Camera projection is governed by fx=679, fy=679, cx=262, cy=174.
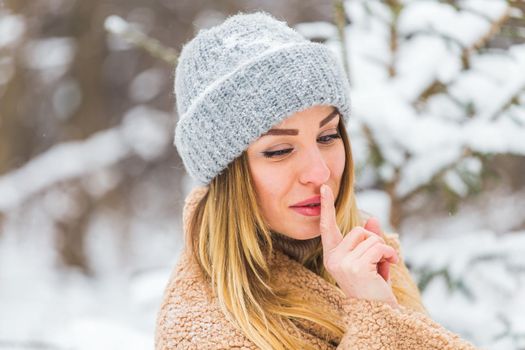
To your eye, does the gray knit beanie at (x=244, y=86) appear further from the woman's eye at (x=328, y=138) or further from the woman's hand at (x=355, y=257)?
the woman's hand at (x=355, y=257)

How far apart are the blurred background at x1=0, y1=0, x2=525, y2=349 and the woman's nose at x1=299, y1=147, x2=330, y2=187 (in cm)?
89

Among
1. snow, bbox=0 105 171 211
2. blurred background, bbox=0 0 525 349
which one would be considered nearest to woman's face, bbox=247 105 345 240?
blurred background, bbox=0 0 525 349

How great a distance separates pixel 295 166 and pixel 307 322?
0.39 m

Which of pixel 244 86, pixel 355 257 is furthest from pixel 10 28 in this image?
pixel 355 257

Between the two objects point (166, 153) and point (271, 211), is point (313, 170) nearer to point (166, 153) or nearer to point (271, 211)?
point (271, 211)

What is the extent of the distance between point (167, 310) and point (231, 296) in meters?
0.19

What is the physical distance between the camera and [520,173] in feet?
18.3

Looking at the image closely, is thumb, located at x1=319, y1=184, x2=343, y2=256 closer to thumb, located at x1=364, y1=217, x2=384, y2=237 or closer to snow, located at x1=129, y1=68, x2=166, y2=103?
thumb, located at x1=364, y1=217, x2=384, y2=237

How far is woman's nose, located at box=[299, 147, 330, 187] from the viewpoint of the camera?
5.12 ft

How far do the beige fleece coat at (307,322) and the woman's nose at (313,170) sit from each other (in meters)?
0.28

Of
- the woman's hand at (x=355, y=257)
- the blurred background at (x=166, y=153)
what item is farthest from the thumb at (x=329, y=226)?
the blurred background at (x=166, y=153)

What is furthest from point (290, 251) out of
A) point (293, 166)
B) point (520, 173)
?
point (520, 173)

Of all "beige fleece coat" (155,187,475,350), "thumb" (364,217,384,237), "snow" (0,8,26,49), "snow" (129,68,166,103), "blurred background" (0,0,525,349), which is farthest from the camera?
"snow" (129,68,166,103)

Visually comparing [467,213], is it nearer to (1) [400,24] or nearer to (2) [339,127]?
(1) [400,24]
